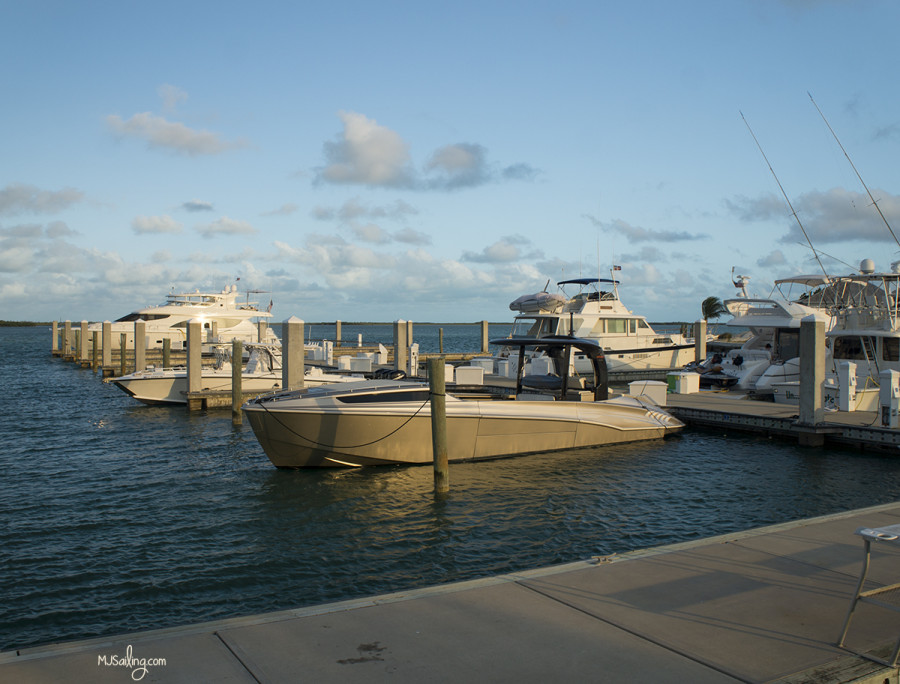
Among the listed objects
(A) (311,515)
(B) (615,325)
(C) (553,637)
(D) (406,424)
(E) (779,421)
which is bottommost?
(A) (311,515)

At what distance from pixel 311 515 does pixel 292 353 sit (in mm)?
8125

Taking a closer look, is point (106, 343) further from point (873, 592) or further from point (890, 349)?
point (873, 592)

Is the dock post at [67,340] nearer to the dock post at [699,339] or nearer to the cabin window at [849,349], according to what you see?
the dock post at [699,339]

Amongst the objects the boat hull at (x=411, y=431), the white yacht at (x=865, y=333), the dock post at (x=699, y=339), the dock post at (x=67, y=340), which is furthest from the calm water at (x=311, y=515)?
the dock post at (x=67, y=340)

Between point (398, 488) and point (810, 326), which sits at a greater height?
point (810, 326)

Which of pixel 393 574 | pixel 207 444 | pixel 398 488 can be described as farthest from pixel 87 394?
pixel 393 574

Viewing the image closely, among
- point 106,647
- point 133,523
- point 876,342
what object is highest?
point 876,342

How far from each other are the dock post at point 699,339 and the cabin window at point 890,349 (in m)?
Result: 12.0

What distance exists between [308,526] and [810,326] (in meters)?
12.1

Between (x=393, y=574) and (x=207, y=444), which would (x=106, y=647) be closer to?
(x=393, y=574)

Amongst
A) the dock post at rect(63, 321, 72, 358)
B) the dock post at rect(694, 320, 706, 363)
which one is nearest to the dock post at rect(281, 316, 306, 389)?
the dock post at rect(694, 320, 706, 363)

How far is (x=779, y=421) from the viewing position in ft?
55.7

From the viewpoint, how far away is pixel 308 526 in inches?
403

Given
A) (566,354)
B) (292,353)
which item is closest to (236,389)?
(292,353)
